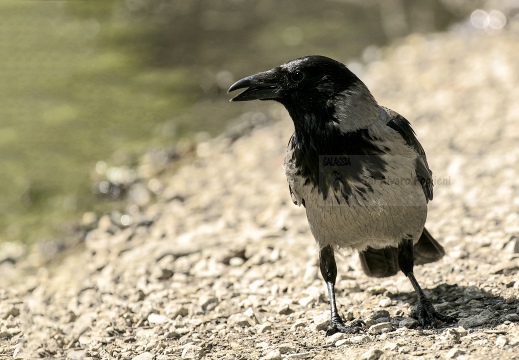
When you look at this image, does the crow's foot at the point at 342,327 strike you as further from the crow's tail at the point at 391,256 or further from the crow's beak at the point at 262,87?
the crow's beak at the point at 262,87

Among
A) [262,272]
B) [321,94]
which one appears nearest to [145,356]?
[262,272]

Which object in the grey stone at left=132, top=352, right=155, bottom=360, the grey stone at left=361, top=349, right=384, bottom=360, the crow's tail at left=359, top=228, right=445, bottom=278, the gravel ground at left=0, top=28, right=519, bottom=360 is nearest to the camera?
the grey stone at left=361, top=349, right=384, bottom=360

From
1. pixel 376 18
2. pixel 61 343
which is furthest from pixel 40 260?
pixel 376 18

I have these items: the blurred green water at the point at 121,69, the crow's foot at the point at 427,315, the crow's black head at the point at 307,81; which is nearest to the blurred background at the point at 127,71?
the blurred green water at the point at 121,69

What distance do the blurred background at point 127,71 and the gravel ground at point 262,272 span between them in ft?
1.94

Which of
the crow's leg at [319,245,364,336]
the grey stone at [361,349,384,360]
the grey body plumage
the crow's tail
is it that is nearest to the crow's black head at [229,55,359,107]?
the grey body plumage

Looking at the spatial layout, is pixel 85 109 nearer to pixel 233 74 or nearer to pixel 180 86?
pixel 180 86

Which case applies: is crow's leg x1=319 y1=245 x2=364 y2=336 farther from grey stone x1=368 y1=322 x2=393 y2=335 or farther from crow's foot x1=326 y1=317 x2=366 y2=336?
grey stone x1=368 y1=322 x2=393 y2=335

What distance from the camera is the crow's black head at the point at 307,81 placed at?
509 cm

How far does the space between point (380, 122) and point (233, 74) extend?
7.53 m

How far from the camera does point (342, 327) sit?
16.7 feet

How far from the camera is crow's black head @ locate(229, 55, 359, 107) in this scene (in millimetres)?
5086

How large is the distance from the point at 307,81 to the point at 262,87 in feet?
0.97

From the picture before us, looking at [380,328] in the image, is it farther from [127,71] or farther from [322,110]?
[127,71]
